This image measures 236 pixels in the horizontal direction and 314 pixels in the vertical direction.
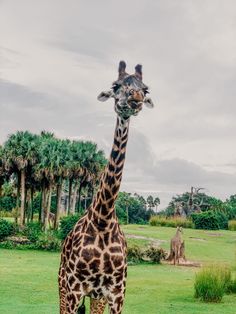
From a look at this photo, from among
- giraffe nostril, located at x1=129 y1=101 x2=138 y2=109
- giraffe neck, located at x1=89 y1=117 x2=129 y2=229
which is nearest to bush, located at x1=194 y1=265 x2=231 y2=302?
giraffe neck, located at x1=89 y1=117 x2=129 y2=229

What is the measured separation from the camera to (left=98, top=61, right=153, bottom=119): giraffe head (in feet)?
20.5

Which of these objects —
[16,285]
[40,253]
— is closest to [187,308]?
[16,285]

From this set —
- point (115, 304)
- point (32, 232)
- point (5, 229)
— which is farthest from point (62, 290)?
point (32, 232)

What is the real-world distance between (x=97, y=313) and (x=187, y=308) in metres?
6.13

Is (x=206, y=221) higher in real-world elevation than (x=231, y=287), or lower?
higher

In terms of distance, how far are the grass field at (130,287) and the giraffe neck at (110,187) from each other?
Result: 19.8ft

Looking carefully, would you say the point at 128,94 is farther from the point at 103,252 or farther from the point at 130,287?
the point at 130,287

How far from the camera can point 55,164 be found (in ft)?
127

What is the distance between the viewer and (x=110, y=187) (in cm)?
719

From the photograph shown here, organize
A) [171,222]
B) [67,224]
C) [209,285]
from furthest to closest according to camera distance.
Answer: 1. [171,222]
2. [67,224]
3. [209,285]

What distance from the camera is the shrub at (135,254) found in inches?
979

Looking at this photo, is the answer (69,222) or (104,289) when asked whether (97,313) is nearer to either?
(104,289)

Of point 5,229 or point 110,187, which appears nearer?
point 110,187

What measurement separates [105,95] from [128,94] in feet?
1.55
